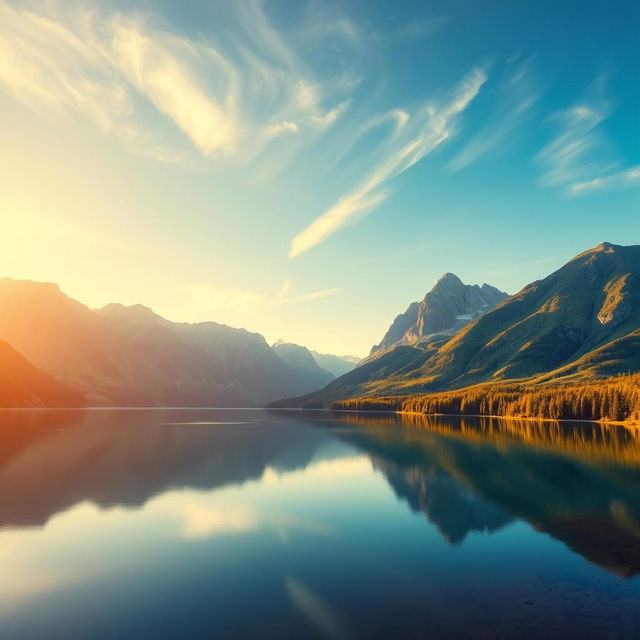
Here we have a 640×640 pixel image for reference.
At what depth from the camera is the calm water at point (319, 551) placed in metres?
24.8

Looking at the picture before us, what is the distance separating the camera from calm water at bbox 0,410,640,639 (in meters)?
24.8

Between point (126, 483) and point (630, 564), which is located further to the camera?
point (126, 483)

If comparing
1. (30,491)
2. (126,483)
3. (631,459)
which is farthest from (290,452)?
(631,459)

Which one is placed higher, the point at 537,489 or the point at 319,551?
the point at 319,551

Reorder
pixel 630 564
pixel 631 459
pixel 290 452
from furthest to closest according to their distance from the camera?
pixel 290 452 → pixel 631 459 → pixel 630 564

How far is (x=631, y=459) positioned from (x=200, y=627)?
8996 centimetres

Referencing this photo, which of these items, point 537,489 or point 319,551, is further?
point 537,489

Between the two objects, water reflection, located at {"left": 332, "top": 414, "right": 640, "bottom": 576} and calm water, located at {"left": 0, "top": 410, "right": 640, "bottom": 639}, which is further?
water reflection, located at {"left": 332, "top": 414, "right": 640, "bottom": 576}

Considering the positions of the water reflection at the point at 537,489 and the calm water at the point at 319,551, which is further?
the water reflection at the point at 537,489

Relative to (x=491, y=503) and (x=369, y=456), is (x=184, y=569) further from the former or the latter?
Result: (x=369, y=456)

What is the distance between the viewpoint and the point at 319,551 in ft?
126

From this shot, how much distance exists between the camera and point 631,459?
85.4 metres

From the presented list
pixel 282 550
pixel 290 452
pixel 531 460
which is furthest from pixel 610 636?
pixel 290 452

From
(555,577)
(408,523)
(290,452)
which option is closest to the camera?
(555,577)
